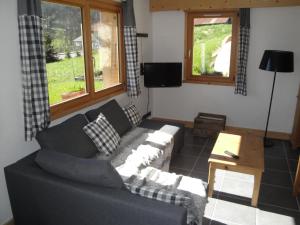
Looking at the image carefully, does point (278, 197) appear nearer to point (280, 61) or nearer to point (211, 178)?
point (211, 178)

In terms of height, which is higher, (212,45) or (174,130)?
(212,45)

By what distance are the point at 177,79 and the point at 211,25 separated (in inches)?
41.5

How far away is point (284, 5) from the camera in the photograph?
3.93 m

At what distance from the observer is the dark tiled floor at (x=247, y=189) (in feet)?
8.44

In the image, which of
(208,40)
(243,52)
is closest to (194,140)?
(243,52)

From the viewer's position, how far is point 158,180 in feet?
7.50

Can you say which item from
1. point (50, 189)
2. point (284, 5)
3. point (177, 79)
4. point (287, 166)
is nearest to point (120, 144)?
point (50, 189)

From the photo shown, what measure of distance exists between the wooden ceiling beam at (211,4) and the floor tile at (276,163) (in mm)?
2180

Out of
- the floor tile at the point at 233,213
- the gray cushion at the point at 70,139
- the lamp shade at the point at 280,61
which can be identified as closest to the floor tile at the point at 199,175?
the floor tile at the point at 233,213

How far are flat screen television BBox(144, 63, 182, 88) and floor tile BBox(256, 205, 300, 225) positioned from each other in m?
2.39

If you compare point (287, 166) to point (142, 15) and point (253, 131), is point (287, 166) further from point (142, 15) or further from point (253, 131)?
point (142, 15)

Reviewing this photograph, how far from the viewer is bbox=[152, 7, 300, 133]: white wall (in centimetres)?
411

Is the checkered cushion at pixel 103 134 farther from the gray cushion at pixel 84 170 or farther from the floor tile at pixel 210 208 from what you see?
the floor tile at pixel 210 208

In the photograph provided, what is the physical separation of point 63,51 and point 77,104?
63cm
